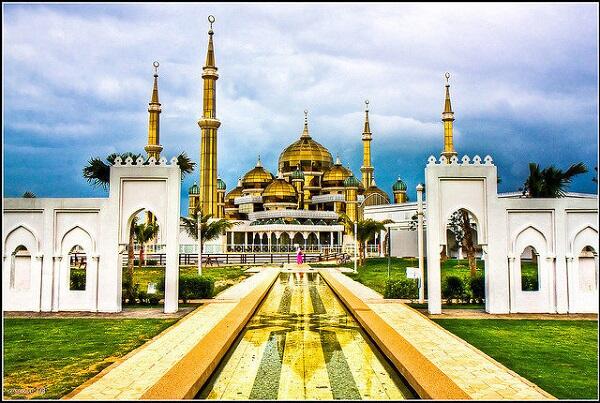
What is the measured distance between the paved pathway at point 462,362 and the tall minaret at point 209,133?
39.7 meters

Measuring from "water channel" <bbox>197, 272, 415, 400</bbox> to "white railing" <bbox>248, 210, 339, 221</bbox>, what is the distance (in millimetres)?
46593

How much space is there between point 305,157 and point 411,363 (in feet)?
221

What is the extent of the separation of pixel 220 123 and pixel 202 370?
4608 cm

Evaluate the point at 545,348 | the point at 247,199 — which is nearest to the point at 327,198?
the point at 247,199

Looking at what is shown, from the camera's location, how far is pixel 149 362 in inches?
334

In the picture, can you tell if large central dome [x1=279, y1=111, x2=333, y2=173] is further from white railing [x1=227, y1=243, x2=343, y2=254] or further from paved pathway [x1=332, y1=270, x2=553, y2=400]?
paved pathway [x1=332, y1=270, x2=553, y2=400]

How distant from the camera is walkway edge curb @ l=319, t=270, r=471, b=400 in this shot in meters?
6.77

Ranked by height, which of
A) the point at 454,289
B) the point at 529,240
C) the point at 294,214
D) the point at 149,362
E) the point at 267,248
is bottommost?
the point at 149,362

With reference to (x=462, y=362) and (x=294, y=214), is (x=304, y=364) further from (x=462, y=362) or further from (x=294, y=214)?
(x=294, y=214)

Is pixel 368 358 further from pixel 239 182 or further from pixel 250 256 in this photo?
pixel 239 182

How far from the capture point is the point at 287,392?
7.26 m

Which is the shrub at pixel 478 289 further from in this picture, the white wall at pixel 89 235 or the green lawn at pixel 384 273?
the white wall at pixel 89 235

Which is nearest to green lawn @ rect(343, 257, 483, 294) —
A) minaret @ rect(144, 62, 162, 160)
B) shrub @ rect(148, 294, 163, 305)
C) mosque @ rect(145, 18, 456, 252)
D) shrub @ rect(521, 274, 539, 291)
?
shrub @ rect(521, 274, 539, 291)

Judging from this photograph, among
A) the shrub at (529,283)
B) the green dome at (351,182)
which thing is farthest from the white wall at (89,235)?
the green dome at (351,182)
